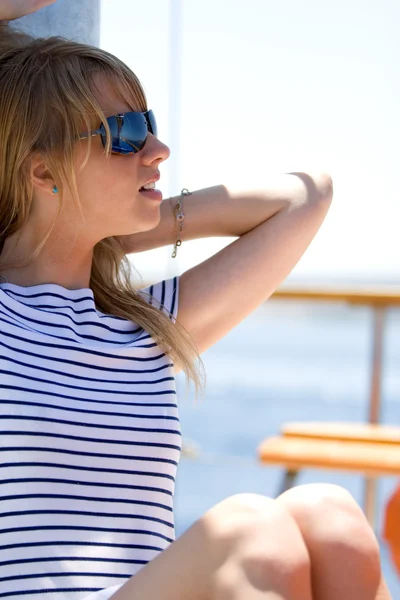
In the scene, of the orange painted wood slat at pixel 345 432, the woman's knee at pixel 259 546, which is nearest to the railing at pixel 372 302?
the orange painted wood slat at pixel 345 432

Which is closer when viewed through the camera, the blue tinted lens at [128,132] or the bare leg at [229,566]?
the bare leg at [229,566]

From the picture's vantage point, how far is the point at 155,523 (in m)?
1.54

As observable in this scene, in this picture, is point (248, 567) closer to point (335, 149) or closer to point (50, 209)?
point (50, 209)

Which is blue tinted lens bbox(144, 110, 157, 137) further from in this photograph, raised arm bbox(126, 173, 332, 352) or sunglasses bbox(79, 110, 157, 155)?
raised arm bbox(126, 173, 332, 352)

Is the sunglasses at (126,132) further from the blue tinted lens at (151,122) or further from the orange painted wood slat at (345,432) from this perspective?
the orange painted wood slat at (345,432)

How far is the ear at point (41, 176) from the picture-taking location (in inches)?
65.9

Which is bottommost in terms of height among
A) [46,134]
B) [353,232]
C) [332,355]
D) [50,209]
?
[332,355]

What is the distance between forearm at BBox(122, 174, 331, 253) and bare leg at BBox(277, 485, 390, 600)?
26.6 inches

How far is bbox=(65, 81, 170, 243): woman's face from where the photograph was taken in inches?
65.5

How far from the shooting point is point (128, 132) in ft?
5.42

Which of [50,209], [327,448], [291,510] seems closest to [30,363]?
[50,209]

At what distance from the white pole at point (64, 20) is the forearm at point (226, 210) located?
41cm

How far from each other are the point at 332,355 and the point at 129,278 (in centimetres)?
1264

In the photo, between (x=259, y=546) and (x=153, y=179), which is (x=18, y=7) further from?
(x=259, y=546)
